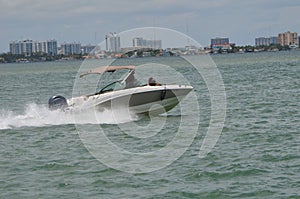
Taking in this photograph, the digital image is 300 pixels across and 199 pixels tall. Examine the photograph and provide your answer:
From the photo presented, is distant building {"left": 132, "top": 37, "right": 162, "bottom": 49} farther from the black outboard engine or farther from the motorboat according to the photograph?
the black outboard engine

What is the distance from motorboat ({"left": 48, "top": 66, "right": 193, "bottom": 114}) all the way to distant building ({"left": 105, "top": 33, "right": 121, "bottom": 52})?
946 mm

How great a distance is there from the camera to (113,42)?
24.7 m

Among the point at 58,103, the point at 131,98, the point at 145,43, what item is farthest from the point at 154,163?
the point at 58,103

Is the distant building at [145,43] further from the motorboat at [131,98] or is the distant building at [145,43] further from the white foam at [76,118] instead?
the white foam at [76,118]

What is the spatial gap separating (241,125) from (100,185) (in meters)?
9.14

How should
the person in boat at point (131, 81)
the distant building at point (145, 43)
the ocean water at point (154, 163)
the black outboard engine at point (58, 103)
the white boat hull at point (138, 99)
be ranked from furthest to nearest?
1. the black outboard engine at point (58, 103)
2. the person in boat at point (131, 81)
3. the white boat hull at point (138, 99)
4. the distant building at point (145, 43)
5. the ocean water at point (154, 163)

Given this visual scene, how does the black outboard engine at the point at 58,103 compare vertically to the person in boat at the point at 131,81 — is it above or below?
below

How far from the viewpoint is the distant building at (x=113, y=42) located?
24.4 meters

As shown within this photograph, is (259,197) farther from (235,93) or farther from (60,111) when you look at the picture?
(235,93)

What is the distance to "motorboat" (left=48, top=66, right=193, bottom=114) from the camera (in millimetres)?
24375

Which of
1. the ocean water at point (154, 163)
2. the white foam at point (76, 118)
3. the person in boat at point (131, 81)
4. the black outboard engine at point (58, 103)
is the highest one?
the person in boat at point (131, 81)

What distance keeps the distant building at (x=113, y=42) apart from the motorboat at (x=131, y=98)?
0.95 m

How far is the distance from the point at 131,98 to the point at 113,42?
221 centimetres

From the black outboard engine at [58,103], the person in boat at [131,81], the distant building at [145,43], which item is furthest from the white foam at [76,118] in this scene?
the distant building at [145,43]
